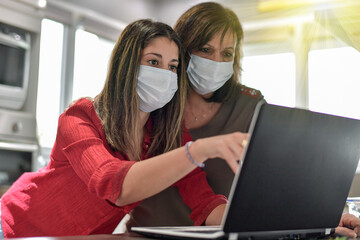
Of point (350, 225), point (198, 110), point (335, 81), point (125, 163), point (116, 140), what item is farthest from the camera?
point (335, 81)

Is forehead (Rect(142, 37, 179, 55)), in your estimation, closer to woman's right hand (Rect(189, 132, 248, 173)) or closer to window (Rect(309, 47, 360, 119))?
woman's right hand (Rect(189, 132, 248, 173))

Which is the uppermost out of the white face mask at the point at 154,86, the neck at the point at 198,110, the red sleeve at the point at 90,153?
the white face mask at the point at 154,86

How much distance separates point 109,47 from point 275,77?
4.19ft

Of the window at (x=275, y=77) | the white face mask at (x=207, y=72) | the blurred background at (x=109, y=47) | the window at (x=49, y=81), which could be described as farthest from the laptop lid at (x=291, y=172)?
the window at (x=275, y=77)

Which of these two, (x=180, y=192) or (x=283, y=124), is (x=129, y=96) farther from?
(x=283, y=124)

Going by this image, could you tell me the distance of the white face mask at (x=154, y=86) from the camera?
1243 millimetres

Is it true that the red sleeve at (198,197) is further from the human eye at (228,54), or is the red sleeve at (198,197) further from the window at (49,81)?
the window at (49,81)

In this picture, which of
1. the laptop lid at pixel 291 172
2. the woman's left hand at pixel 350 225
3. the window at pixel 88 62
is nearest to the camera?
the laptop lid at pixel 291 172

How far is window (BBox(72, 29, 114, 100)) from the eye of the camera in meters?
3.14

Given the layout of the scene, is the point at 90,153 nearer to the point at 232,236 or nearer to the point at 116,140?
the point at 116,140

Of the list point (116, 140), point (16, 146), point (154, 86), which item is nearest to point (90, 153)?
point (116, 140)

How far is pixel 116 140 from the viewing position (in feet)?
3.91

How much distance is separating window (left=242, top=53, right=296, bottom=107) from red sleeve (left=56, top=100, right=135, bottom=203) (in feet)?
7.20

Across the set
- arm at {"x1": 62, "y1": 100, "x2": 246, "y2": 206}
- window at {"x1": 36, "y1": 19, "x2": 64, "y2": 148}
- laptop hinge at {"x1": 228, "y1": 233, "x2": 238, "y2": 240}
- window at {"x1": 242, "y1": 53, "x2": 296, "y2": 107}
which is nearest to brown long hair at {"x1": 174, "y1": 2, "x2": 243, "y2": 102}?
arm at {"x1": 62, "y1": 100, "x2": 246, "y2": 206}
